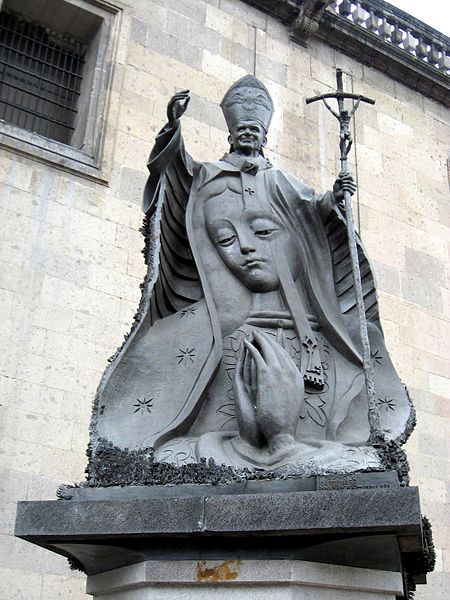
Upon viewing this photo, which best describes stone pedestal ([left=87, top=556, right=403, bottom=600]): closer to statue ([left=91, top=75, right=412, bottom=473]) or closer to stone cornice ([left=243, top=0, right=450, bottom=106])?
statue ([left=91, top=75, right=412, bottom=473])

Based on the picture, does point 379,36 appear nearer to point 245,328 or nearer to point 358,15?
point 358,15

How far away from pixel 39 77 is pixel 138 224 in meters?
2.31

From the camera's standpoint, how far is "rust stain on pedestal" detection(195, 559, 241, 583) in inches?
128

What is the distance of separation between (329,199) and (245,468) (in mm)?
1752

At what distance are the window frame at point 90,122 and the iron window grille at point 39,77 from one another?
166 millimetres

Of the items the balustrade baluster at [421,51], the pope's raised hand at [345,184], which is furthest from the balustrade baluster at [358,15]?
the pope's raised hand at [345,184]

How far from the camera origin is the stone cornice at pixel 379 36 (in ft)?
36.6

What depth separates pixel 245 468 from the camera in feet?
11.6

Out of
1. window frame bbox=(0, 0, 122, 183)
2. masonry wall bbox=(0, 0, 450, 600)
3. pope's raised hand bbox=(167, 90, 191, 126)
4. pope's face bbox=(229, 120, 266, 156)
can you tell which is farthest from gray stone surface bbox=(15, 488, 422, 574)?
window frame bbox=(0, 0, 122, 183)

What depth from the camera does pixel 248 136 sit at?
4762 mm

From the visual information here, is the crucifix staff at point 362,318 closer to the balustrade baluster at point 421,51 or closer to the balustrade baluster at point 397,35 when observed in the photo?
the balustrade baluster at point 397,35

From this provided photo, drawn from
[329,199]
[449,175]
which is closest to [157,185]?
[329,199]

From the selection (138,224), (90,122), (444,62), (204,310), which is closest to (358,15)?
(444,62)

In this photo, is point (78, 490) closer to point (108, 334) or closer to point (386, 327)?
point (108, 334)
